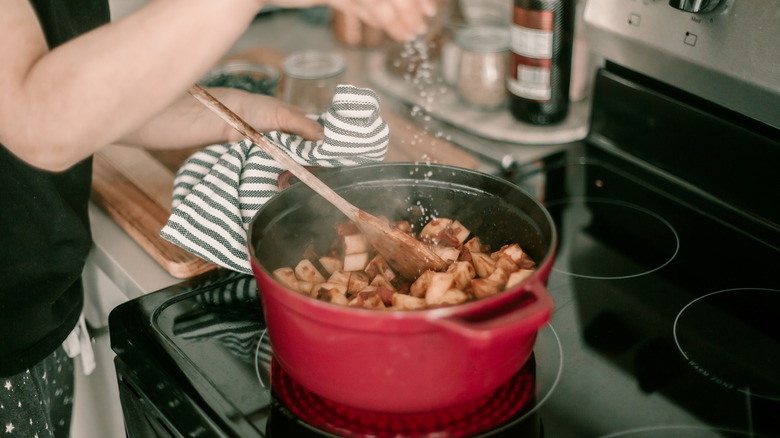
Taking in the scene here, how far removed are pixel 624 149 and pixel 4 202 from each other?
0.77m

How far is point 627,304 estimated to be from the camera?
27.0 inches

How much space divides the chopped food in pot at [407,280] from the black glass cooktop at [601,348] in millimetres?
82

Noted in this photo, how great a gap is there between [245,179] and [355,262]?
0.58 ft

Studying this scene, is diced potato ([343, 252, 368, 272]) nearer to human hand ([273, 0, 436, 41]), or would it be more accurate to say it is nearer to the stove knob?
human hand ([273, 0, 436, 41])

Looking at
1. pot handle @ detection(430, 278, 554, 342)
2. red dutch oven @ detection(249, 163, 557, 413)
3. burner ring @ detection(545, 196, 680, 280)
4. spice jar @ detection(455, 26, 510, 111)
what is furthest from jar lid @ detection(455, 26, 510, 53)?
pot handle @ detection(430, 278, 554, 342)

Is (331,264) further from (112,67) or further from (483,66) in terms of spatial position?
(483,66)

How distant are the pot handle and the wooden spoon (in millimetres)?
161

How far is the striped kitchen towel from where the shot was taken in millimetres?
716

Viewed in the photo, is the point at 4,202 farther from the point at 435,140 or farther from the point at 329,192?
the point at 435,140

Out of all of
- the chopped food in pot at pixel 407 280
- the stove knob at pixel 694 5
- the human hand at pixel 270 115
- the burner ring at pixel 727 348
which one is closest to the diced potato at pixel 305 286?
the chopped food in pot at pixel 407 280

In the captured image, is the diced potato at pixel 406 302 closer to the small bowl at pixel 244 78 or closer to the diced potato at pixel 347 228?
the diced potato at pixel 347 228

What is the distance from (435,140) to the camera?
39.8 inches

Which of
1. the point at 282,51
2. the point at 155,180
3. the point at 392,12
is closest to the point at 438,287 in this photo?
the point at 392,12

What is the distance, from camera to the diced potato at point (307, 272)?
64 centimetres
